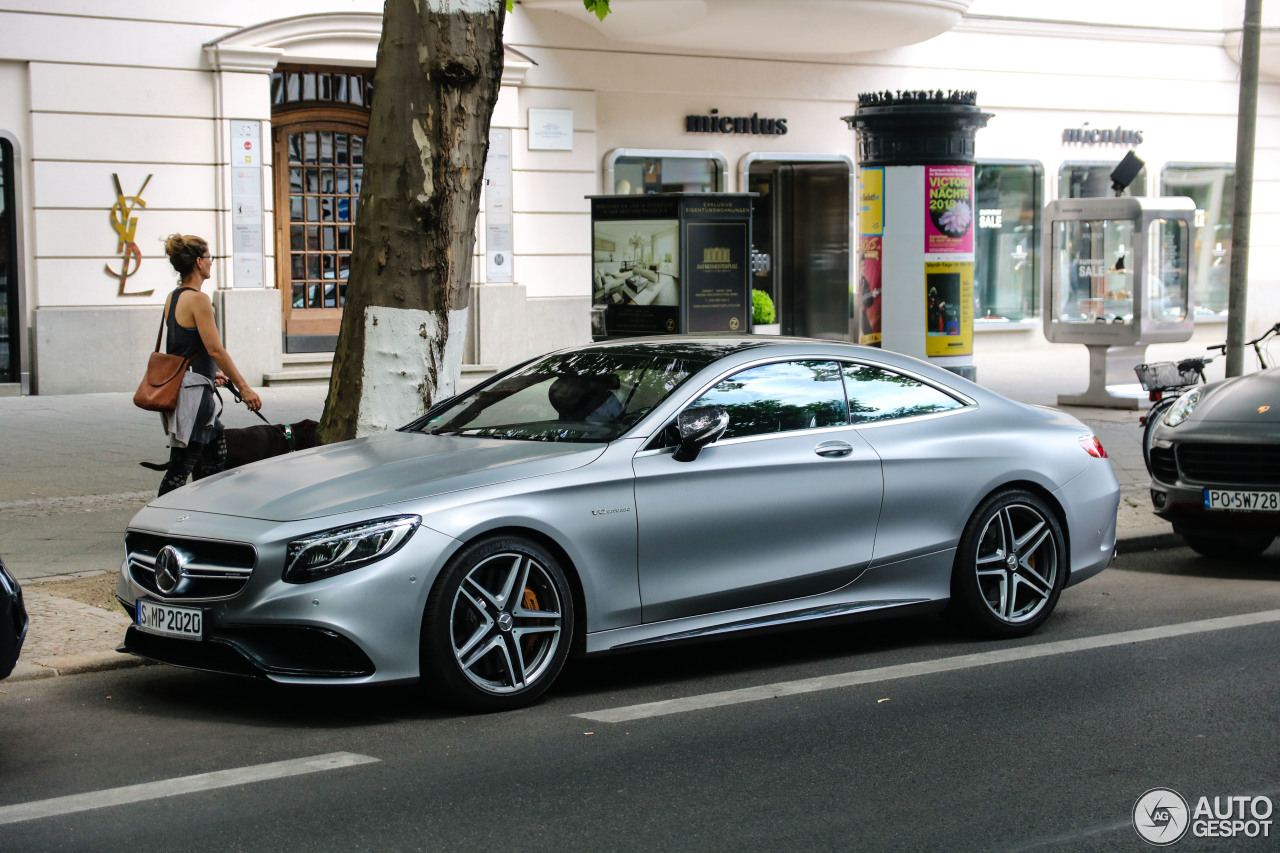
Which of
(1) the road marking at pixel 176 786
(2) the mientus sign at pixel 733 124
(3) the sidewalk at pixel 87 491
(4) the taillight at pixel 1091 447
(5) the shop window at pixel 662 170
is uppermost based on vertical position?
(2) the mientus sign at pixel 733 124

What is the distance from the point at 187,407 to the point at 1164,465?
A: 572cm

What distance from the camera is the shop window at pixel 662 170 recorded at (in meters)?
20.9

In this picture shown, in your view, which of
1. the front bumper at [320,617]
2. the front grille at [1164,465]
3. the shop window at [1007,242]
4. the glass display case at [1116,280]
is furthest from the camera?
the shop window at [1007,242]

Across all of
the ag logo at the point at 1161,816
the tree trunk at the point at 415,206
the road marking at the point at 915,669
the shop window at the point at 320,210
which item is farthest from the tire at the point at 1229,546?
the shop window at the point at 320,210

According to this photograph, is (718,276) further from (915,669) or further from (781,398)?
(915,669)

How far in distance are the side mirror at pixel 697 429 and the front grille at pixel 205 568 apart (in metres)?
1.72

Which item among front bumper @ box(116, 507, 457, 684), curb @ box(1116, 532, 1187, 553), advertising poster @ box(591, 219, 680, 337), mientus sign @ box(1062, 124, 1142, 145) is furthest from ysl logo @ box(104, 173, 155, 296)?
mientus sign @ box(1062, 124, 1142, 145)

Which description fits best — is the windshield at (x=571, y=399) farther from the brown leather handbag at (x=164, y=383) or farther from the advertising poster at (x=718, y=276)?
the advertising poster at (x=718, y=276)

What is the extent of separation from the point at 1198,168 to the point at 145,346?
60.6 ft

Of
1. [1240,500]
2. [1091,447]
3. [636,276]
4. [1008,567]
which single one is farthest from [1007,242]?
[1008,567]

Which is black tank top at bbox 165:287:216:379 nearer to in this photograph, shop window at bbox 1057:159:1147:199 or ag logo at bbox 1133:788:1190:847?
ag logo at bbox 1133:788:1190:847

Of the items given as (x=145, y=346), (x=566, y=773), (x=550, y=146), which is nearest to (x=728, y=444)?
(x=566, y=773)

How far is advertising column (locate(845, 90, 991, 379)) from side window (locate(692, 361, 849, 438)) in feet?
27.1

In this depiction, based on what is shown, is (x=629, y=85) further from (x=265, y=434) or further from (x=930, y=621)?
(x=930, y=621)
